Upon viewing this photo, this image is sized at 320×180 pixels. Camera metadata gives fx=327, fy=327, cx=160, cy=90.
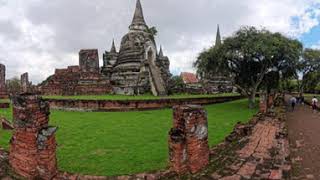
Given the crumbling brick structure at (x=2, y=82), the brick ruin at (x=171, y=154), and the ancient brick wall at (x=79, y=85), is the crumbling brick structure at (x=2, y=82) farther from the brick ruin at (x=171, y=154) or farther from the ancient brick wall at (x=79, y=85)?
the brick ruin at (x=171, y=154)

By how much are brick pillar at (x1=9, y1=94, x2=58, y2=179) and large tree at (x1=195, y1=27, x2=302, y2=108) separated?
51.1 feet

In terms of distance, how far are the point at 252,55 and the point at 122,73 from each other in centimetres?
1382

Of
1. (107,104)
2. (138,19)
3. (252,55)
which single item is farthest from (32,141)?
(138,19)

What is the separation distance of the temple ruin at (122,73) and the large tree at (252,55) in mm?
5447

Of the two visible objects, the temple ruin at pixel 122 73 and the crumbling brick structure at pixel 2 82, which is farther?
the crumbling brick structure at pixel 2 82

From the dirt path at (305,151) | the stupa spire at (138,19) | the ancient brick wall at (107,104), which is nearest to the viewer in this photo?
the dirt path at (305,151)

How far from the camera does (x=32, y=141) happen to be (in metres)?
5.43

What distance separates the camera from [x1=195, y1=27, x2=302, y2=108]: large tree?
19312 mm

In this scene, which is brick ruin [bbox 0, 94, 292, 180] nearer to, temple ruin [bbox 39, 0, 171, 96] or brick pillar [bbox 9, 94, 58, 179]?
brick pillar [bbox 9, 94, 58, 179]

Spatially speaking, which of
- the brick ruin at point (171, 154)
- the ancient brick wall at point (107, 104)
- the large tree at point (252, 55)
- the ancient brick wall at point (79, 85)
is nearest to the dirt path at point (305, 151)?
the brick ruin at point (171, 154)

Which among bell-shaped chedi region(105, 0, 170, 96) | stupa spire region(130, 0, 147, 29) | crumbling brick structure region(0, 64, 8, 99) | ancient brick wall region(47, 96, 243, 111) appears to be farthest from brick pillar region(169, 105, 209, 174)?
stupa spire region(130, 0, 147, 29)

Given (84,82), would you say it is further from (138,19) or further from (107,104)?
(138,19)

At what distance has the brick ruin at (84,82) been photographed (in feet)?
76.8

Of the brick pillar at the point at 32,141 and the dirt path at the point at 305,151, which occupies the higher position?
the brick pillar at the point at 32,141
